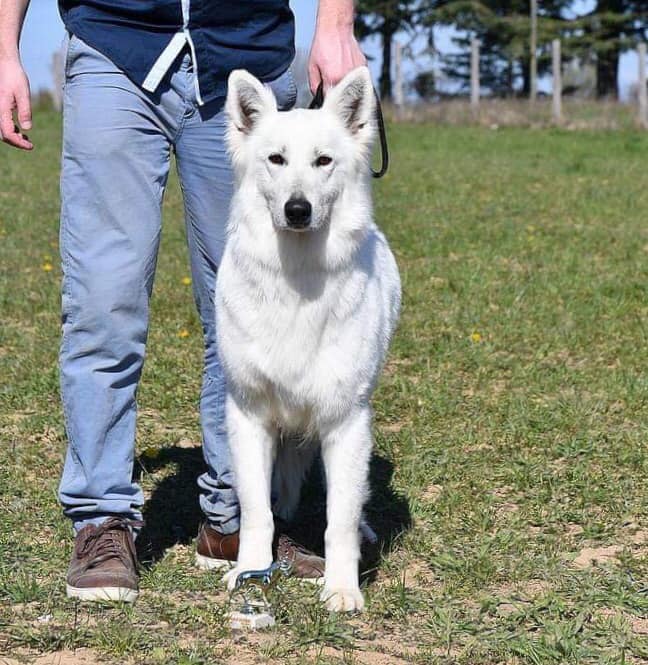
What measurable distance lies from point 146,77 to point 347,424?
4.04 feet

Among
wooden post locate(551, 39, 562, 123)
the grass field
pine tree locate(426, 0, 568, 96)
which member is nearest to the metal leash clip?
the grass field

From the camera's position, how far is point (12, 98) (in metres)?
3.01

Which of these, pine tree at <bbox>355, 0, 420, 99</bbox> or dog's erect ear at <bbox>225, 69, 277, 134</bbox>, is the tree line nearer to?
pine tree at <bbox>355, 0, 420, 99</bbox>

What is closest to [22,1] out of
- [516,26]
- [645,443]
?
[645,443]

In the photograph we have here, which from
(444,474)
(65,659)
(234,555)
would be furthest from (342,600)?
(444,474)

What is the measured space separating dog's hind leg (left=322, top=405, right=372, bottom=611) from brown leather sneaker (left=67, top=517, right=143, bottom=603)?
617mm

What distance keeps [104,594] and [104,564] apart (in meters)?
0.09

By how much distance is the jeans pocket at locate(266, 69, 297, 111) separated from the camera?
3.35m

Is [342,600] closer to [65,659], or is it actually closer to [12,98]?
[65,659]

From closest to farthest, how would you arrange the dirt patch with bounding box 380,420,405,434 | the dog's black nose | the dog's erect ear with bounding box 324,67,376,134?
the dog's black nose
the dog's erect ear with bounding box 324,67,376,134
the dirt patch with bounding box 380,420,405,434

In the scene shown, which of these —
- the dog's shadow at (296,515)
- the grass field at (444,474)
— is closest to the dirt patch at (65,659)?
the grass field at (444,474)

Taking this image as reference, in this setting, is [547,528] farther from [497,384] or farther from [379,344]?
[497,384]

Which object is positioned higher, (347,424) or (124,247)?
(124,247)

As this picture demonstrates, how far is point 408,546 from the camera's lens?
3.62 metres
